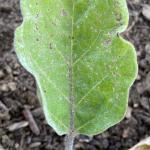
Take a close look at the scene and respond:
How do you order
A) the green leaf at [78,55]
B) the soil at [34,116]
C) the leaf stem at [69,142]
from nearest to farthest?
1. the green leaf at [78,55]
2. the leaf stem at [69,142]
3. the soil at [34,116]

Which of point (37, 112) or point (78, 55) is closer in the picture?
point (78, 55)

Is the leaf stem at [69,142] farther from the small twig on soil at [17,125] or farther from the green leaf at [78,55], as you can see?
the small twig on soil at [17,125]

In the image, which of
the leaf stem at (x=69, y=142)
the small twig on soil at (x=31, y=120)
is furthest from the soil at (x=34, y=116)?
the leaf stem at (x=69, y=142)

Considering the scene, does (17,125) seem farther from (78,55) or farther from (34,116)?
(78,55)

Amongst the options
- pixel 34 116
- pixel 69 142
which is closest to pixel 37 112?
pixel 34 116

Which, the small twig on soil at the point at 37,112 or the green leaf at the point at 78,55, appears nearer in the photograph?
the green leaf at the point at 78,55

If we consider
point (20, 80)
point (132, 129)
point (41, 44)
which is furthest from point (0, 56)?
point (41, 44)

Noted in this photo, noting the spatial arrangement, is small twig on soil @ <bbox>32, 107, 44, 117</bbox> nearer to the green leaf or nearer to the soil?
the soil

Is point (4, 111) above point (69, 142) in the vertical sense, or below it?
below

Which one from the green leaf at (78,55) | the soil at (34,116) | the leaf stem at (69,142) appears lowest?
the soil at (34,116)
